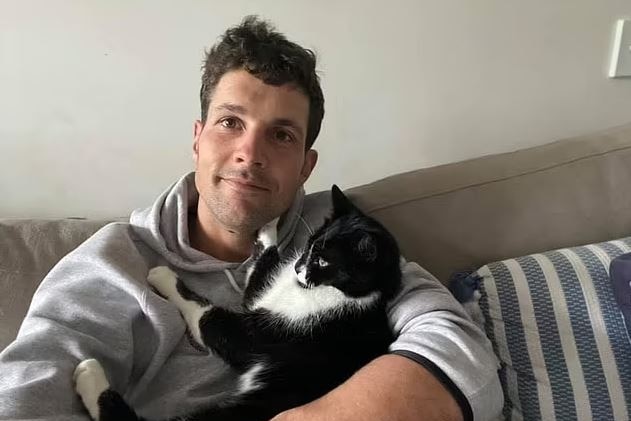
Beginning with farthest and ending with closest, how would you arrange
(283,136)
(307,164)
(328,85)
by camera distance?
(328,85), (307,164), (283,136)

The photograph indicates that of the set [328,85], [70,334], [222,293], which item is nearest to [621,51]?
[328,85]

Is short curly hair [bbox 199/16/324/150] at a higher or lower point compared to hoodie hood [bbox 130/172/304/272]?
higher

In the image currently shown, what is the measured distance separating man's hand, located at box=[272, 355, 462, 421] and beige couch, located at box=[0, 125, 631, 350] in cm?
44

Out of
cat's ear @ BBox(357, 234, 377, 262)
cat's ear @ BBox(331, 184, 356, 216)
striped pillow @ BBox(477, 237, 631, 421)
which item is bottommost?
striped pillow @ BBox(477, 237, 631, 421)

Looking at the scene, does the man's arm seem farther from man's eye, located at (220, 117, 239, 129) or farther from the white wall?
the white wall

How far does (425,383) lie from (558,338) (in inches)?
16.5

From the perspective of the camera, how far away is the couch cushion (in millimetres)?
1393

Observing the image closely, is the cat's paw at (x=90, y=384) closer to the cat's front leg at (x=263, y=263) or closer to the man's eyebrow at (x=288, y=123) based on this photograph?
the cat's front leg at (x=263, y=263)

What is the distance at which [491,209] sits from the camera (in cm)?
156

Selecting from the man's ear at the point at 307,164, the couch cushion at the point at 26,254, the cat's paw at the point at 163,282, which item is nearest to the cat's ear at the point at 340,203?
the man's ear at the point at 307,164

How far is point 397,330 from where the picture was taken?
1.31 m

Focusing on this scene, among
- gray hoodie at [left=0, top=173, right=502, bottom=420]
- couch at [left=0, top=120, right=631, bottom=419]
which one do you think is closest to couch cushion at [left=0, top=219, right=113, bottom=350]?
couch at [left=0, top=120, right=631, bottom=419]

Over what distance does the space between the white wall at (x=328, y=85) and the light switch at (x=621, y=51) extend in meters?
0.02

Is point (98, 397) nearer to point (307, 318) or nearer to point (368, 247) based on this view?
point (307, 318)
